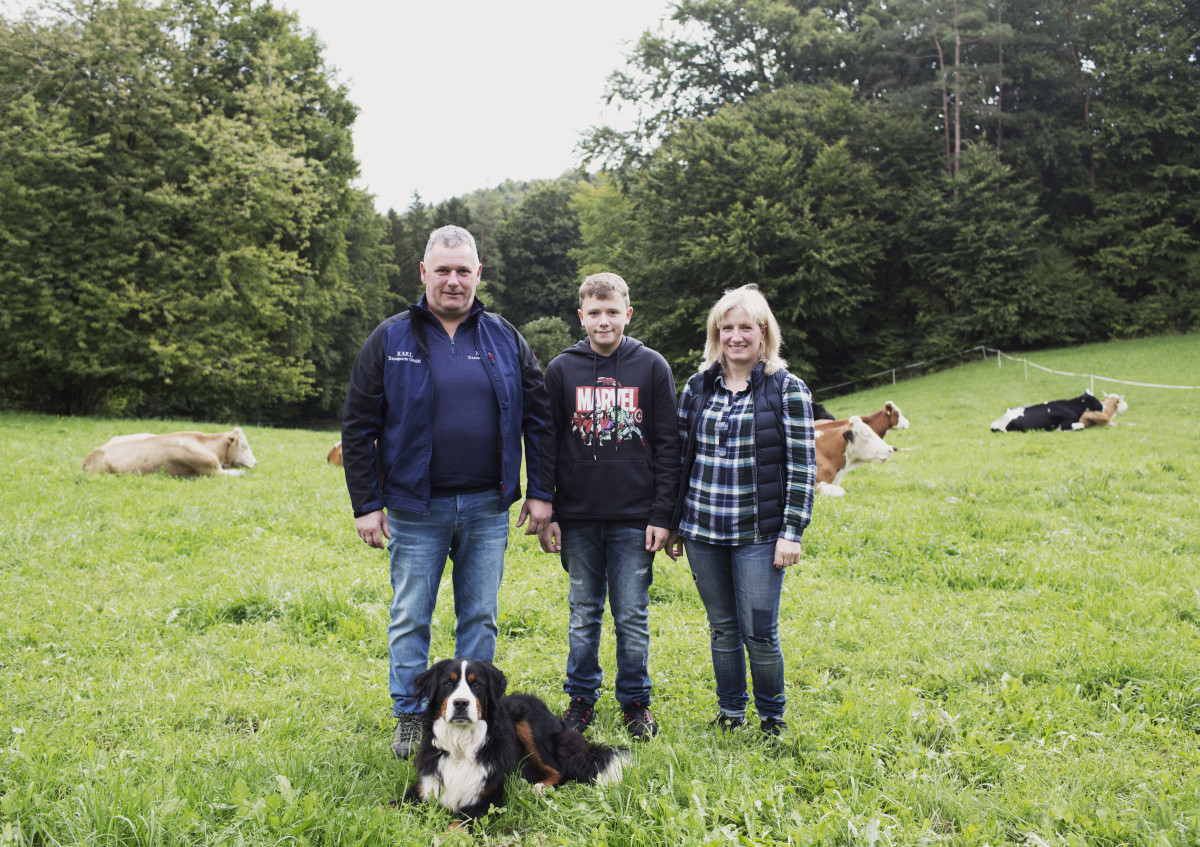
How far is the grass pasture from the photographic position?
9.37 ft

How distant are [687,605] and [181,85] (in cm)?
2440

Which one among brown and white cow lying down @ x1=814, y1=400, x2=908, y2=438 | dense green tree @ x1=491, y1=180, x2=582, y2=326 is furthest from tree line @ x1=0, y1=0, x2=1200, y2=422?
dense green tree @ x1=491, y1=180, x2=582, y2=326

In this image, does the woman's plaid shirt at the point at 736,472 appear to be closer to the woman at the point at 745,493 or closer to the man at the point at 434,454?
the woman at the point at 745,493

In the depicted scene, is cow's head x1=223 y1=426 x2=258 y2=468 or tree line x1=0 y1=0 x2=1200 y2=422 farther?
tree line x1=0 y1=0 x2=1200 y2=422

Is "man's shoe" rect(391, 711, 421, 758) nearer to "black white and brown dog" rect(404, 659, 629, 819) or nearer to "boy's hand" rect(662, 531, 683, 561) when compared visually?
"black white and brown dog" rect(404, 659, 629, 819)

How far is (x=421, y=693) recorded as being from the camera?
3.22 meters

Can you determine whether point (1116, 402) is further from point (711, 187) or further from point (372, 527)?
point (711, 187)

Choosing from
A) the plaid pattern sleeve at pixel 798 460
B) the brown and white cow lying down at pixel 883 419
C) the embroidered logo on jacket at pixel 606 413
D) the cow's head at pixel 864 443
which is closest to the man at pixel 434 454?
the embroidered logo on jacket at pixel 606 413

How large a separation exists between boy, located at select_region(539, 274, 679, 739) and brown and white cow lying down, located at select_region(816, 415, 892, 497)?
7.01 meters

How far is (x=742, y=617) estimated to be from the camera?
3.63m

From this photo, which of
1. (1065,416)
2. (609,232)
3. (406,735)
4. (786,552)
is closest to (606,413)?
(786,552)

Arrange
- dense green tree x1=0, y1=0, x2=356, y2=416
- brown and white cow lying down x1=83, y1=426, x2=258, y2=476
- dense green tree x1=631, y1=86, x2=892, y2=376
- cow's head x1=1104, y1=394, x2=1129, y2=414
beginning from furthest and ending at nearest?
dense green tree x1=631, y1=86, x2=892, y2=376, dense green tree x1=0, y1=0, x2=356, y2=416, cow's head x1=1104, y1=394, x2=1129, y2=414, brown and white cow lying down x1=83, y1=426, x2=258, y2=476

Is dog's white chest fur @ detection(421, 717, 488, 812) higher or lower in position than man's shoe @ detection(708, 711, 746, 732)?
higher

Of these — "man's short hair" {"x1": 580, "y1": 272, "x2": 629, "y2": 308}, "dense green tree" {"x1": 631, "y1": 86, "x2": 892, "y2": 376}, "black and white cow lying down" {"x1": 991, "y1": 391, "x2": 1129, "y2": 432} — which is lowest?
→ "black and white cow lying down" {"x1": 991, "y1": 391, "x2": 1129, "y2": 432}
